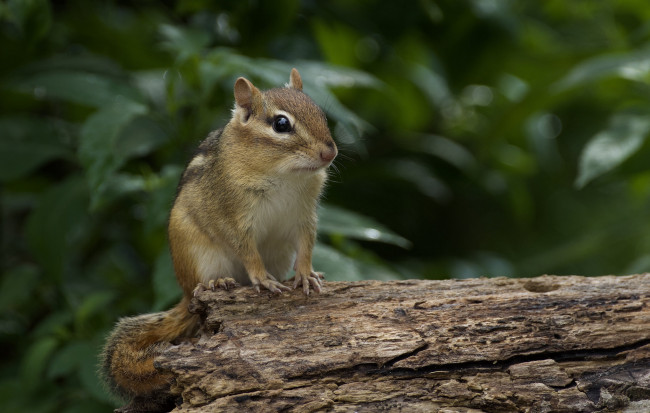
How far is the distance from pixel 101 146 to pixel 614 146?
231 centimetres

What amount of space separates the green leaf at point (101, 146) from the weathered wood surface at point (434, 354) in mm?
783

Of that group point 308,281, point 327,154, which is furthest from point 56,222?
point 327,154

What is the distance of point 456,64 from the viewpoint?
5.04 m

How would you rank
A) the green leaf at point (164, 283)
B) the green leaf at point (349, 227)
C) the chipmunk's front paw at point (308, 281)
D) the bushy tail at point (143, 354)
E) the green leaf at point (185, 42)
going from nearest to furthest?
the bushy tail at point (143, 354)
the chipmunk's front paw at point (308, 281)
the green leaf at point (164, 283)
the green leaf at point (349, 227)
the green leaf at point (185, 42)

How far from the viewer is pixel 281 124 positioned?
2.92m

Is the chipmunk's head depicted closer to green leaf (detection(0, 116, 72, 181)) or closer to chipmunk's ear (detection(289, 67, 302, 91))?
chipmunk's ear (detection(289, 67, 302, 91))

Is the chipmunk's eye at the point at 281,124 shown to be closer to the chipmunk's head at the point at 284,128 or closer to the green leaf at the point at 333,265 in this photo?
the chipmunk's head at the point at 284,128

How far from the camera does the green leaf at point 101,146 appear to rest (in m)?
3.04

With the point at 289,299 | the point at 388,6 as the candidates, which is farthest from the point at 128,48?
the point at 289,299

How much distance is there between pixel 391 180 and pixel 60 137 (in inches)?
85.1

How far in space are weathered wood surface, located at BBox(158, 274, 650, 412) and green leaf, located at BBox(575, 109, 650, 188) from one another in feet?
2.36

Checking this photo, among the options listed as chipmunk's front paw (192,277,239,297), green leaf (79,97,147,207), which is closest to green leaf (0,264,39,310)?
green leaf (79,97,147,207)

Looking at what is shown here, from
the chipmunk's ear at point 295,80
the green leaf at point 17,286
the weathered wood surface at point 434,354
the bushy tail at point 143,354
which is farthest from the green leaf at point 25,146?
the weathered wood surface at point 434,354

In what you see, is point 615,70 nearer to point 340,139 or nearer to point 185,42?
point 340,139
